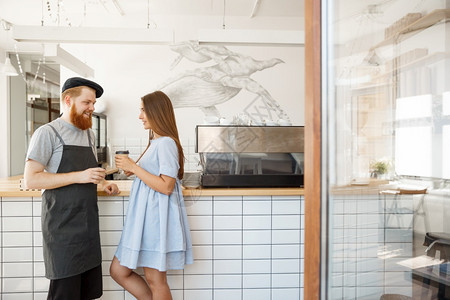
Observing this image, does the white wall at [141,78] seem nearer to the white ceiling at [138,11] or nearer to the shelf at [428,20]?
the white ceiling at [138,11]

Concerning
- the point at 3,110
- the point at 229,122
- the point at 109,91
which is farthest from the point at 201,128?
the point at 3,110

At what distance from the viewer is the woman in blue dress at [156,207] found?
5.65 ft

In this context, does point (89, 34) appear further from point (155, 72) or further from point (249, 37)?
point (155, 72)

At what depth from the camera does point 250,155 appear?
7.10 ft

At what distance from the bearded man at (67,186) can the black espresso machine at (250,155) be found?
0.66 m

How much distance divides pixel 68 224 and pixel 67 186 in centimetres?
17

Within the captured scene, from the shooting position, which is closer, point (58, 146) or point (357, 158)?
point (357, 158)

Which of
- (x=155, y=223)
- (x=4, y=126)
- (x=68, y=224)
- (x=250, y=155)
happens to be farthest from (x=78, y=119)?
(x=4, y=126)

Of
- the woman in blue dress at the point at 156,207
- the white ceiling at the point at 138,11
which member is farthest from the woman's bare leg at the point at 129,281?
the white ceiling at the point at 138,11

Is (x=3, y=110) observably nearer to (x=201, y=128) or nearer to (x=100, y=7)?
(x=100, y=7)

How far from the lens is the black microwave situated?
4.11 m

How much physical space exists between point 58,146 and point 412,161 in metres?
1.69

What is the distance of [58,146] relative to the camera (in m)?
1.65

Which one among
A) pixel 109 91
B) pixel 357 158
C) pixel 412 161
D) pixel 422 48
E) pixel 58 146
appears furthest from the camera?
pixel 109 91
